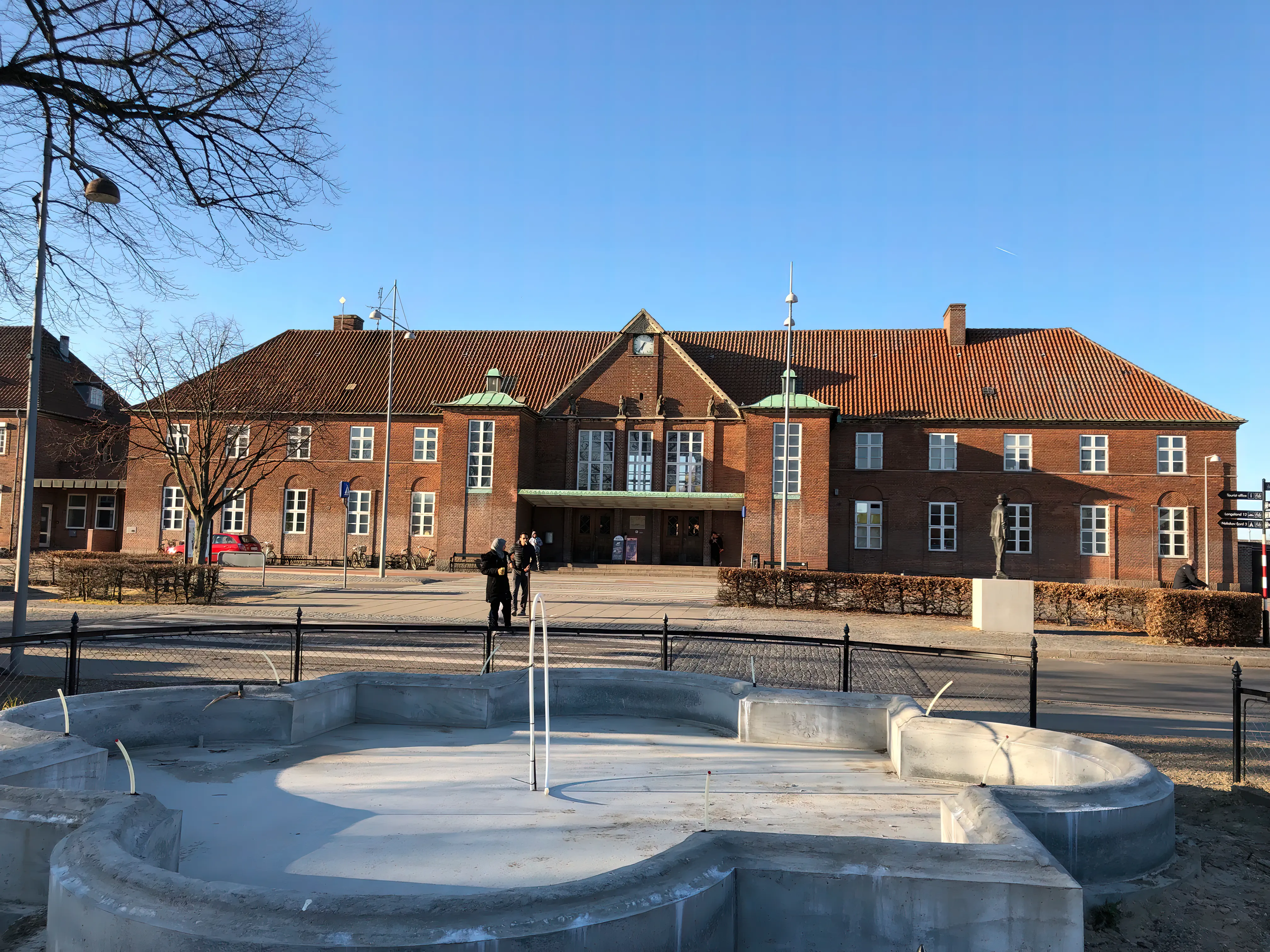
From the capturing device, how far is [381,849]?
16.5 ft

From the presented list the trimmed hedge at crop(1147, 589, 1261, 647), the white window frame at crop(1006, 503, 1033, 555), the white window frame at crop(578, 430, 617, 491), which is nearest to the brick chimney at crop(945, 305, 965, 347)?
the white window frame at crop(1006, 503, 1033, 555)

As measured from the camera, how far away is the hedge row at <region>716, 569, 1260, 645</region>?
60.7 ft

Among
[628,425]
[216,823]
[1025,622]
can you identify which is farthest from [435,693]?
[628,425]

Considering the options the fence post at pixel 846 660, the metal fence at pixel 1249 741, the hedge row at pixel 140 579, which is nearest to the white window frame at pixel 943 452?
the hedge row at pixel 140 579

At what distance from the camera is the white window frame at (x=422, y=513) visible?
1718 inches

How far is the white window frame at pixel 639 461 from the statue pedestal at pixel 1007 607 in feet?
80.4

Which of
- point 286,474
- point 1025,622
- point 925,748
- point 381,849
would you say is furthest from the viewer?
point 286,474

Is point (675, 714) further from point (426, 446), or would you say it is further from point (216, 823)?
point (426, 446)

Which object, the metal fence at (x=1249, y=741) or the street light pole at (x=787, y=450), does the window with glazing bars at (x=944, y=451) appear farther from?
the metal fence at (x=1249, y=741)

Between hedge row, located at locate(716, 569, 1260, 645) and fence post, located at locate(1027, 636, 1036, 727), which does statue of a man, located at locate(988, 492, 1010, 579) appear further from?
fence post, located at locate(1027, 636, 1036, 727)

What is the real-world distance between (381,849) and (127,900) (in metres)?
1.98

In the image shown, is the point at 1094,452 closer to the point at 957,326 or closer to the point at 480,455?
the point at 957,326

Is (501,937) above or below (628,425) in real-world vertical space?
below

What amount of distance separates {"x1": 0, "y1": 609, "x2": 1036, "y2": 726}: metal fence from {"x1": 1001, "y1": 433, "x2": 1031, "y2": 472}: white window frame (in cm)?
2873
